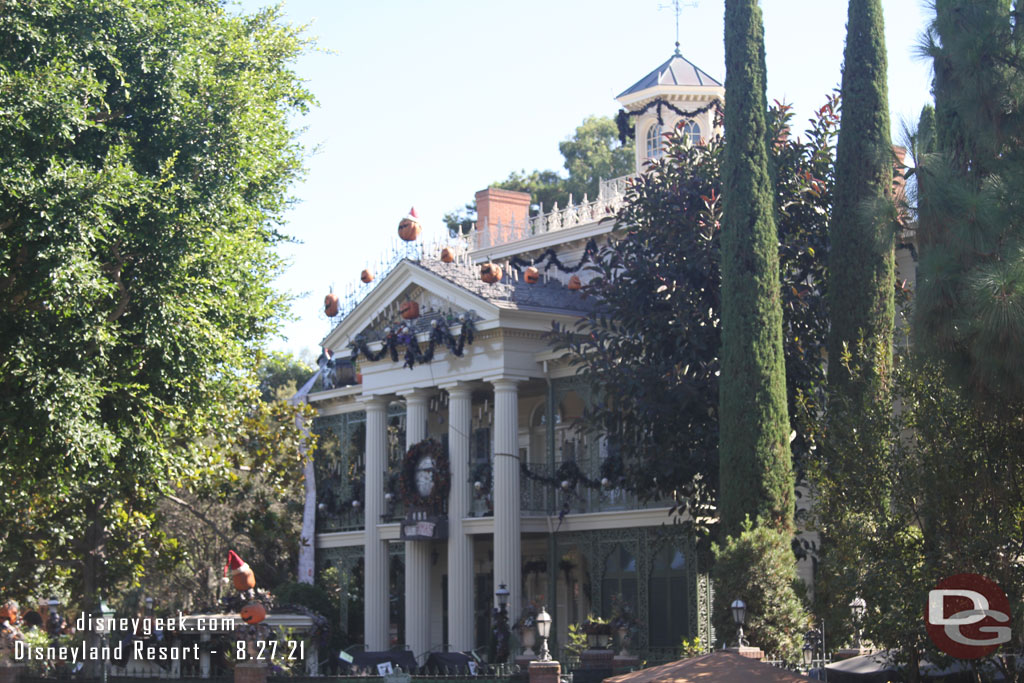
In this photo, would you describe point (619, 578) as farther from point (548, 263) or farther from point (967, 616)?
point (967, 616)

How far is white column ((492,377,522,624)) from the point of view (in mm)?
30578

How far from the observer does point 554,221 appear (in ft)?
124

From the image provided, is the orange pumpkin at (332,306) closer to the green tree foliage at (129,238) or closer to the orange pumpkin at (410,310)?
the orange pumpkin at (410,310)

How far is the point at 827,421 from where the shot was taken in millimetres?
19125

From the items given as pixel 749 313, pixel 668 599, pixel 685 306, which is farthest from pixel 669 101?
pixel 749 313

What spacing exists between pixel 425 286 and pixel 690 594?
Result: 10421mm

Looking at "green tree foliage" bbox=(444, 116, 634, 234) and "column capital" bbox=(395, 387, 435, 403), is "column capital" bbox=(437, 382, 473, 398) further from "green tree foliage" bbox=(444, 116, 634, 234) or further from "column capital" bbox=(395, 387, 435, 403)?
"green tree foliage" bbox=(444, 116, 634, 234)

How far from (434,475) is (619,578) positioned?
5.35 meters

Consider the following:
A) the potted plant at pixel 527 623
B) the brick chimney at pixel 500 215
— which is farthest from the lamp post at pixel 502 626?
the brick chimney at pixel 500 215

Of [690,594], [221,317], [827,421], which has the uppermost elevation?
[221,317]

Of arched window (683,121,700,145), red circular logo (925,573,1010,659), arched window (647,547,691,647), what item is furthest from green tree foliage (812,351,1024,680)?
arched window (683,121,700,145)

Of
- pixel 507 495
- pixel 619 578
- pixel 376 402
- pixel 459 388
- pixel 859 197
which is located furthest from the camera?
pixel 376 402

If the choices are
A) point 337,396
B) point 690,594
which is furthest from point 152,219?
point 337,396

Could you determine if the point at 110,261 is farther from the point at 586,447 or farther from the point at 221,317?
the point at 586,447
